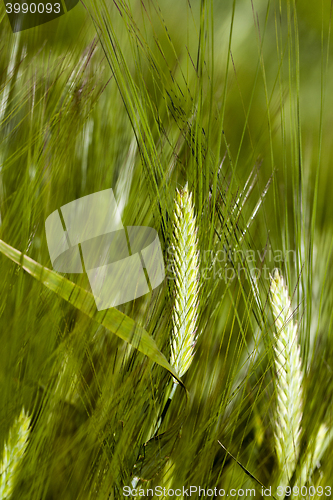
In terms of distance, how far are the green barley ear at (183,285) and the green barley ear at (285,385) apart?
0.26 feet

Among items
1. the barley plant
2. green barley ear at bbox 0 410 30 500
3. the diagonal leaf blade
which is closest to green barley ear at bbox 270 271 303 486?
the barley plant

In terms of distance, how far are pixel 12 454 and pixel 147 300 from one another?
7.2 inches

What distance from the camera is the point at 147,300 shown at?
343mm

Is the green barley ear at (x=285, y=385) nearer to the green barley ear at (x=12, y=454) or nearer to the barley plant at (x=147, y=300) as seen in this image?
the barley plant at (x=147, y=300)

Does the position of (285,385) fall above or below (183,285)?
below

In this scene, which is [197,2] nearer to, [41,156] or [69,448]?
[41,156]

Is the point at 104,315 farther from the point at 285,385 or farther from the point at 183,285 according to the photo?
the point at 285,385

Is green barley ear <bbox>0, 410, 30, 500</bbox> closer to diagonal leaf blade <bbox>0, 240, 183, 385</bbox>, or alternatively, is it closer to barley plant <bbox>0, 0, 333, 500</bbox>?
barley plant <bbox>0, 0, 333, 500</bbox>

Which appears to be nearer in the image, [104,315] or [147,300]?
[104,315]

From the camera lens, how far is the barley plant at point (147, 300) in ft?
0.98

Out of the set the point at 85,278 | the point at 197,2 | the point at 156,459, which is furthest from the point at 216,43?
the point at 156,459

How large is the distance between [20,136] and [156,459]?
40 centimetres

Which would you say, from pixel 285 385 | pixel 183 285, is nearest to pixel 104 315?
pixel 183 285

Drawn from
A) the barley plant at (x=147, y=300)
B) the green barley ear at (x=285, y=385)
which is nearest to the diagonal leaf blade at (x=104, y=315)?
the barley plant at (x=147, y=300)
